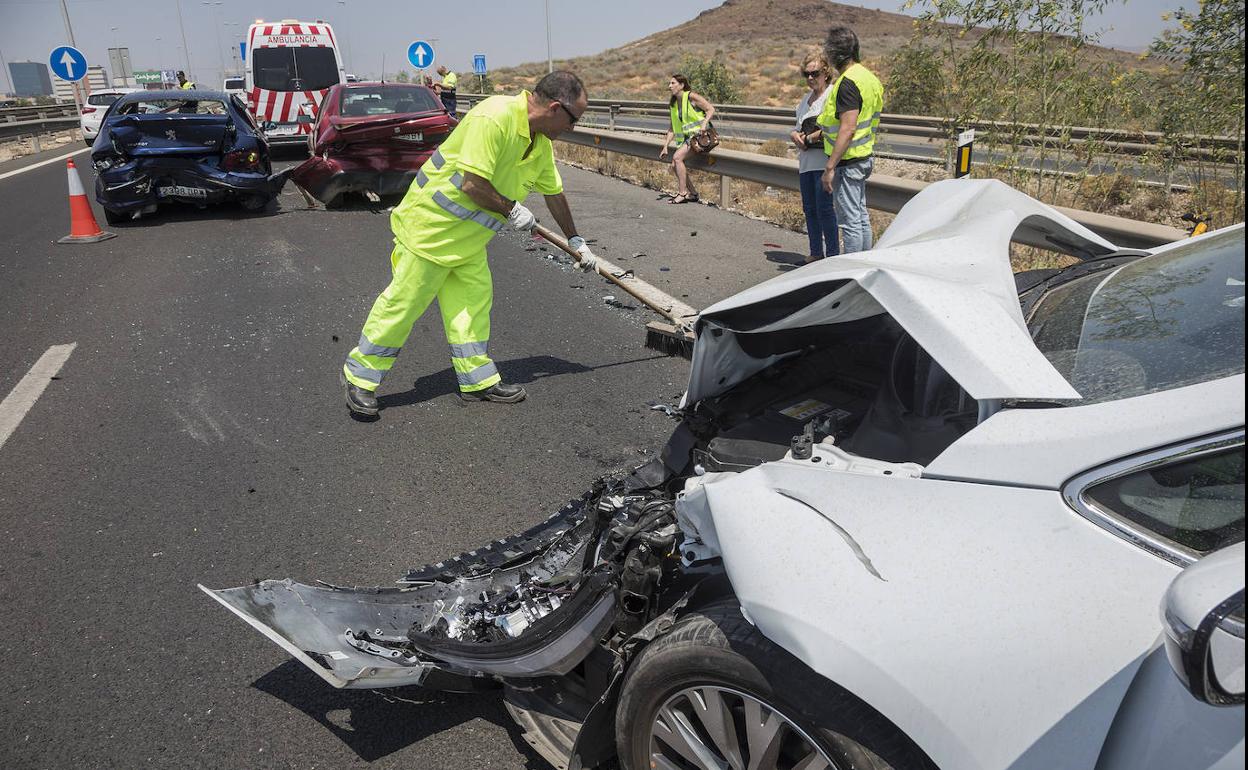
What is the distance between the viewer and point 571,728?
2309mm

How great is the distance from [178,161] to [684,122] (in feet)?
20.5

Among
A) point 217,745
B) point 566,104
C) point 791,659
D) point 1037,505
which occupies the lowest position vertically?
point 217,745

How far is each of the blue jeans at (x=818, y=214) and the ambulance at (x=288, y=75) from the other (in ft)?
45.0

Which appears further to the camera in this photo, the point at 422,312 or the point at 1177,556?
the point at 422,312

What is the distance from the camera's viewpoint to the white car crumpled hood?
5.63 feet

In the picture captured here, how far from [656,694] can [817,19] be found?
104 m

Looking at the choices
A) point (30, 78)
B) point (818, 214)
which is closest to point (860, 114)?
point (818, 214)

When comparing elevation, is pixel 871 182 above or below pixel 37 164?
above

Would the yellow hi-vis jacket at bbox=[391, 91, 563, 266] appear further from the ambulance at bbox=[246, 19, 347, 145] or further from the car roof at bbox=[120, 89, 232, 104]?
the ambulance at bbox=[246, 19, 347, 145]

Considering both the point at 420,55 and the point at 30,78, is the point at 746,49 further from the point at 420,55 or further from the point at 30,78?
the point at 30,78

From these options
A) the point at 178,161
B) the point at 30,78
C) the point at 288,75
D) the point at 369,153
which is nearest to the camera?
the point at 178,161

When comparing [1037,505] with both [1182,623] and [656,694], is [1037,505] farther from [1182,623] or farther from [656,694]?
[656,694]

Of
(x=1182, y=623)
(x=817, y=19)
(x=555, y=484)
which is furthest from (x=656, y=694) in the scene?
(x=817, y=19)

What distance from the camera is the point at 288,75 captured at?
59.6ft
